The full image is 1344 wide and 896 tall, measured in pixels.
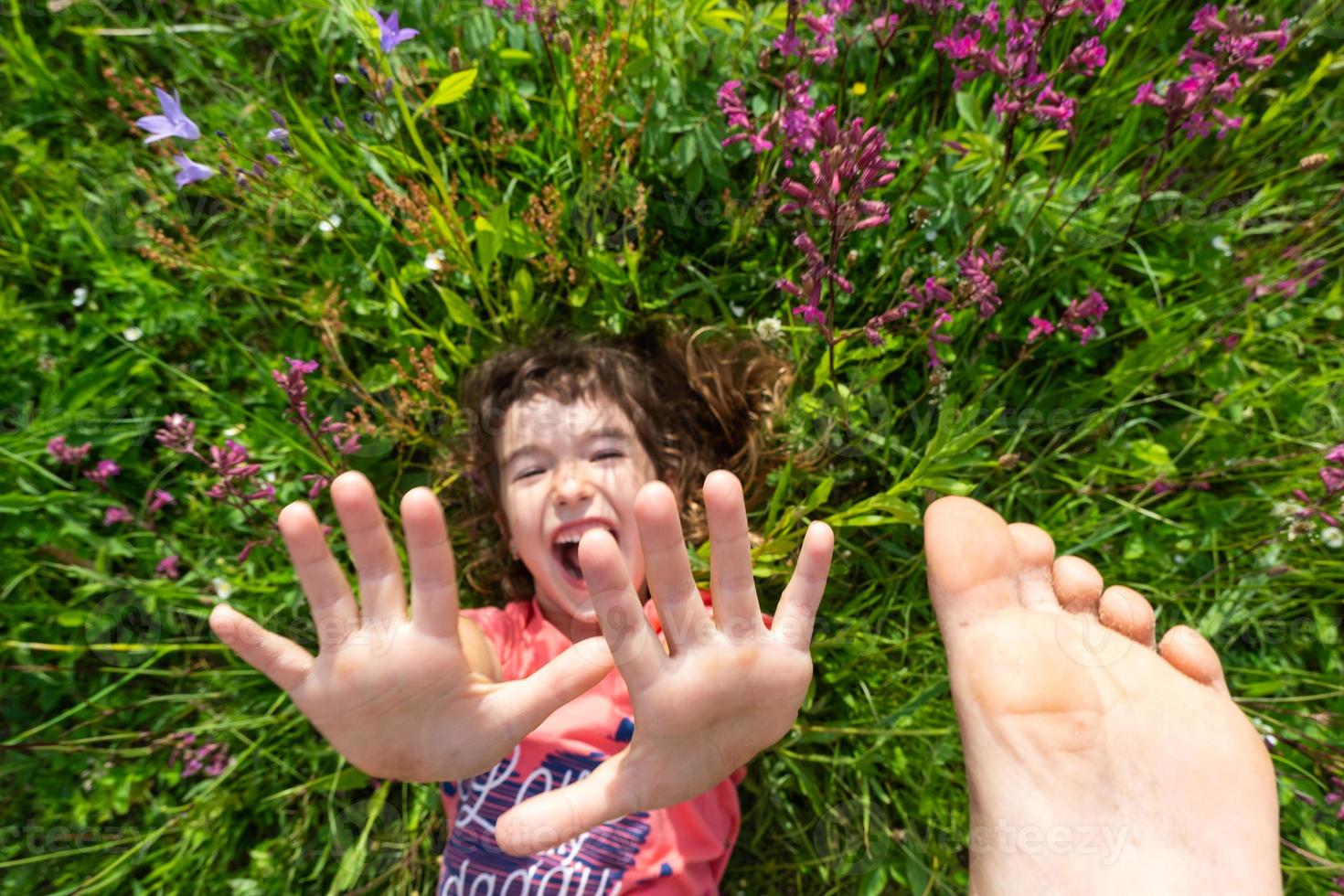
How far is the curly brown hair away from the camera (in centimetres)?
203

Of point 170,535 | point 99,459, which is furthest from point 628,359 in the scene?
point 99,459

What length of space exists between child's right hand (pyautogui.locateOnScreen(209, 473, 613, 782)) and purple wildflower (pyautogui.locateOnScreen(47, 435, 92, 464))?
1.33 meters

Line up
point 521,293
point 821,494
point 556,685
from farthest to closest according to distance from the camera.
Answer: point 521,293 → point 821,494 → point 556,685

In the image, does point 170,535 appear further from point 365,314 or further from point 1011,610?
point 1011,610

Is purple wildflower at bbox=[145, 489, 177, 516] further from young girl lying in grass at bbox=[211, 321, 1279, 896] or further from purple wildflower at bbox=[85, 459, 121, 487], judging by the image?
young girl lying in grass at bbox=[211, 321, 1279, 896]

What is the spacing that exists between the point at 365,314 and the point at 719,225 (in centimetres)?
100

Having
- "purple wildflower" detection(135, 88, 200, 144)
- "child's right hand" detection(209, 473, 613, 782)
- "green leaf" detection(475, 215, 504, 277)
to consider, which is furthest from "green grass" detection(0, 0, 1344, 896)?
"child's right hand" detection(209, 473, 613, 782)

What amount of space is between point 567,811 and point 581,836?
58 cm

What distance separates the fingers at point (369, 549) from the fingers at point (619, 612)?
281mm

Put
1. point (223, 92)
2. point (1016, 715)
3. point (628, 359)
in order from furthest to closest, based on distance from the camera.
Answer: point (223, 92)
point (628, 359)
point (1016, 715)

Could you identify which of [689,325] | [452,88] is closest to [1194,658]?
[689,325]

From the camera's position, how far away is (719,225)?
218 cm

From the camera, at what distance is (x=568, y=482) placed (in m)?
1.79

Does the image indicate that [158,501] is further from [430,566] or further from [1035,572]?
[1035,572]
